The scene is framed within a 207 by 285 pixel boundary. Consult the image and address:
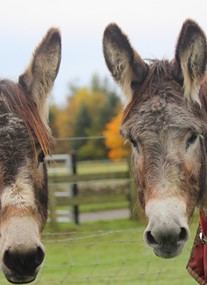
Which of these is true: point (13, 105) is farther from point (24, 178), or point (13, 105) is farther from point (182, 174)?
point (182, 174)

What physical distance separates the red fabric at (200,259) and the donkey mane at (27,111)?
144 cm

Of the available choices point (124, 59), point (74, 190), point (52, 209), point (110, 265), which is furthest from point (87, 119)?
point (124, 59)

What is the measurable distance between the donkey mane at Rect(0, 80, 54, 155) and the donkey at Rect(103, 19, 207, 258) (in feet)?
2.09

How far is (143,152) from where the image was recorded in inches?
180

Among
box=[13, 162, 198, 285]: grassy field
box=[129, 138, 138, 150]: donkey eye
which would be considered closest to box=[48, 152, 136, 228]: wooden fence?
box=[13, 162, 198, 285]: grassy field

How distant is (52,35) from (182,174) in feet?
4.98

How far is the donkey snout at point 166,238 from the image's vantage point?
4059mm

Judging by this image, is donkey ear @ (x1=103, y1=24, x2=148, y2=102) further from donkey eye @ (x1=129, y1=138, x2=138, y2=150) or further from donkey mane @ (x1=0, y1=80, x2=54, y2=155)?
donkey mane @ (x1=0, y1=80, x2=54, y2=155)

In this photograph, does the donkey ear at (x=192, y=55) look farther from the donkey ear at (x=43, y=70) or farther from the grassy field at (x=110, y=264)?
the grassy field at (x=110, y=264)

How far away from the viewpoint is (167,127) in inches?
177

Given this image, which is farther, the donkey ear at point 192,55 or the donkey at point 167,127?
the donkey ear at point 192,55

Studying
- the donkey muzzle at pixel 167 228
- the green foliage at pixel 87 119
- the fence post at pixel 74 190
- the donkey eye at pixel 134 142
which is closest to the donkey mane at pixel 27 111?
the donkey eye at pixel 134 142

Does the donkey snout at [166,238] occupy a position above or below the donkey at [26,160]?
below

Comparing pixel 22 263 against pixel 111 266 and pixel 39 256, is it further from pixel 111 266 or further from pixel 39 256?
pixel 111 266
